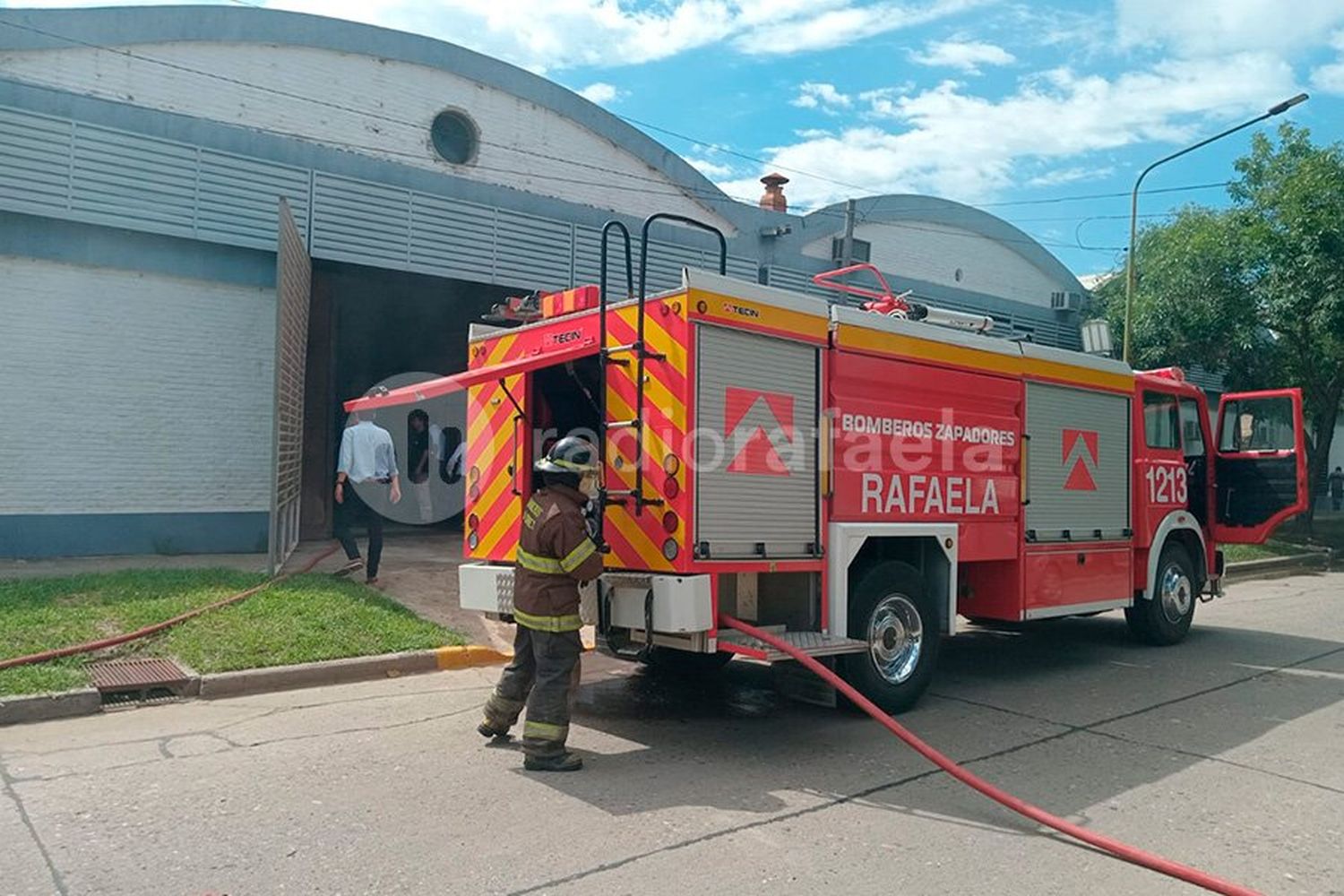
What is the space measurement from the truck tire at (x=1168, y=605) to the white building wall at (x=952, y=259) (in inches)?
387

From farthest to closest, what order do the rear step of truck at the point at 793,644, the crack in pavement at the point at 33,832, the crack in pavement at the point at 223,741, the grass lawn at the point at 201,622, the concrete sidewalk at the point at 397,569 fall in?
the concrete sidewalk at the point at 397,569, the grass lawn at the point at 201,622, the rear step of truck at the point at 793,644, the crack in pavement at the point at 223,741, the crack in pavement at the point at 33,832

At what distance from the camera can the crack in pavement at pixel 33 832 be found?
12.6ft

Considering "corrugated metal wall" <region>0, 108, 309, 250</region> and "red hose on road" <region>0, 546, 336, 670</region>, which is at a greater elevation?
"corrugated metal wall" <region>0, 108, 309, 250</region>

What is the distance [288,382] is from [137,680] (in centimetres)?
396

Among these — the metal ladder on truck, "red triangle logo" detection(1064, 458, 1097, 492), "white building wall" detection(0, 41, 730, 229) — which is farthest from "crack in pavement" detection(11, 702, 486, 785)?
"white building wall" detection(0, 41, 730, 229)

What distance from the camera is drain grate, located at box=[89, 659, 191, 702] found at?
21.7 feet

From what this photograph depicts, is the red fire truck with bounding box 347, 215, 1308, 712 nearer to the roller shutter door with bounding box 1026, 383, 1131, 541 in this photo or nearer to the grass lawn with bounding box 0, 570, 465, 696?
the roller shutter door with bounding box 1026, 383, 1131, 541

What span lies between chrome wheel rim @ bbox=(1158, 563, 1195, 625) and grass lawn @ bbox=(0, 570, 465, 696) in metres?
6.28

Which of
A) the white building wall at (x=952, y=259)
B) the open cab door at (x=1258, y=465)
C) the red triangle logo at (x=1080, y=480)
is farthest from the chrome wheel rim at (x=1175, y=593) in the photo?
the white building wall at (x=952, y=259)

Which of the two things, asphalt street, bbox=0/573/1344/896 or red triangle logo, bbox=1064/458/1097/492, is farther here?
red triangle logo, bbox=1064/458/1097/492

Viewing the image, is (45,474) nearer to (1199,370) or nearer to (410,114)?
(410,114)

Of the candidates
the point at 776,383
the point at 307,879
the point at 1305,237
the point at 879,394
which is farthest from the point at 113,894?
the point at 1305,237

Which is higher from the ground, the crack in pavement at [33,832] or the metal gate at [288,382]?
the metal gate at [288,382]

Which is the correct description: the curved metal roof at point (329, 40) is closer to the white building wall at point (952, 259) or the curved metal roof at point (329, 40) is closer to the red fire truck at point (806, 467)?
the white building wall at point (952, 259)
